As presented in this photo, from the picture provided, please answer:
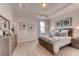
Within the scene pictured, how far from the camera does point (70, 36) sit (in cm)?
223

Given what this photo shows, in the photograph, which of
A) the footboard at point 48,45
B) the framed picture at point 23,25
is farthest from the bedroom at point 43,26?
the footboard at point 48,45

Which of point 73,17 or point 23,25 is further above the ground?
point 73,17

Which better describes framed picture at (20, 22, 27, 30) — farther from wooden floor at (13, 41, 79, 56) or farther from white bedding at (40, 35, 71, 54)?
white bedding at (40, 35, 71, 54)

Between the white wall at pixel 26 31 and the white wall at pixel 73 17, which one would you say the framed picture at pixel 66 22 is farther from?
the white wall at pixel 26 31

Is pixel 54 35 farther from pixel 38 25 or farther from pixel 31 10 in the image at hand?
pixel 31 10

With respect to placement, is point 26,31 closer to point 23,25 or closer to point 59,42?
point 23,25

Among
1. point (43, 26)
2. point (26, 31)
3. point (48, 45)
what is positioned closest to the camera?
point (43, 26)

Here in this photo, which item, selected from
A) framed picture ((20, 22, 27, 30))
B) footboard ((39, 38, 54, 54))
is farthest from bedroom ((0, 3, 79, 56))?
footboard ((39, 38, 54, 54))

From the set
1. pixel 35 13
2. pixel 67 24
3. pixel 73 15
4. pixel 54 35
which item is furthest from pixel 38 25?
pixel 73 15

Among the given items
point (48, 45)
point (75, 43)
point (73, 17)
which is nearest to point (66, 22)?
point (73, 17)

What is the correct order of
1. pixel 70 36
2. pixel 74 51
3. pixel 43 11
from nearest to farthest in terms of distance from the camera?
pixel 74 51, pixel 70 36, pixel 43 11

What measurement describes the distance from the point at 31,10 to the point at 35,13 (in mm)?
146

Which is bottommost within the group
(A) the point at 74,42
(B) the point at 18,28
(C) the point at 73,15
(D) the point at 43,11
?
(A) the point at 74,42

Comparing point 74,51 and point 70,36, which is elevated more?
point 70,36
